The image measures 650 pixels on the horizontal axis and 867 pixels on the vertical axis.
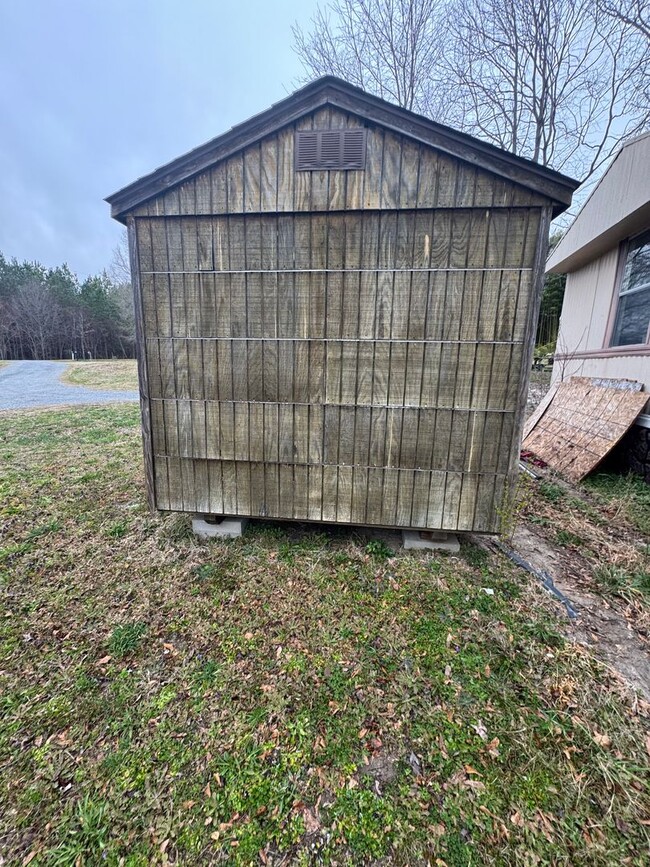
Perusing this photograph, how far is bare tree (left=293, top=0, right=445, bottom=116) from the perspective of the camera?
27.4 feet

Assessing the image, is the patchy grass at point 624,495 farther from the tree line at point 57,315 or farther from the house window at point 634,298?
the tree line at point 57,315

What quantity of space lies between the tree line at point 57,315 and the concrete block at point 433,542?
97.0 feet

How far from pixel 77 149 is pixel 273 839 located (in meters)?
57.5

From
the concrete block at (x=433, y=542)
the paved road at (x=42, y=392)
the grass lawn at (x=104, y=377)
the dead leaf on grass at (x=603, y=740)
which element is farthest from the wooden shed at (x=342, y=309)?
the grass lawn at (x=104, y=377)

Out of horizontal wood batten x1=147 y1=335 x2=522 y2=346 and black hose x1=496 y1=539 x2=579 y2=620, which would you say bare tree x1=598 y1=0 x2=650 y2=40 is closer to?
horizontal wood batten x1=147 y1=335 x2=522 y2=346

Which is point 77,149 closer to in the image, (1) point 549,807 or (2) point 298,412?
(2) point 298,412

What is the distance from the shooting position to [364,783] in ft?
5.11

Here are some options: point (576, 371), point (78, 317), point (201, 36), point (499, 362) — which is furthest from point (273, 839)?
point (78, 317)

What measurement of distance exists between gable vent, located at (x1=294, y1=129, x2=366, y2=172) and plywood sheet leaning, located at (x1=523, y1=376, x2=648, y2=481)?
4.18 metres

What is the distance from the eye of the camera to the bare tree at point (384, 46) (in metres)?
8.35

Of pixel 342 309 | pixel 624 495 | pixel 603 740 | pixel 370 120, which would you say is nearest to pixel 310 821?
pixel 603 740

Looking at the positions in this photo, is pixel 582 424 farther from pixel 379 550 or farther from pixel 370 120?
pixel 370 120

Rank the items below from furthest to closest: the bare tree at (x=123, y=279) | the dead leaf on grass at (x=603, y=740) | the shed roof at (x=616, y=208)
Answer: the bare tree at (x=123, y=279), the shed roof at (x=616, y=208), the dead leaf on grass at (x=603, y=740)

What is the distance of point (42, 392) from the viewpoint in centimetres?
1231
